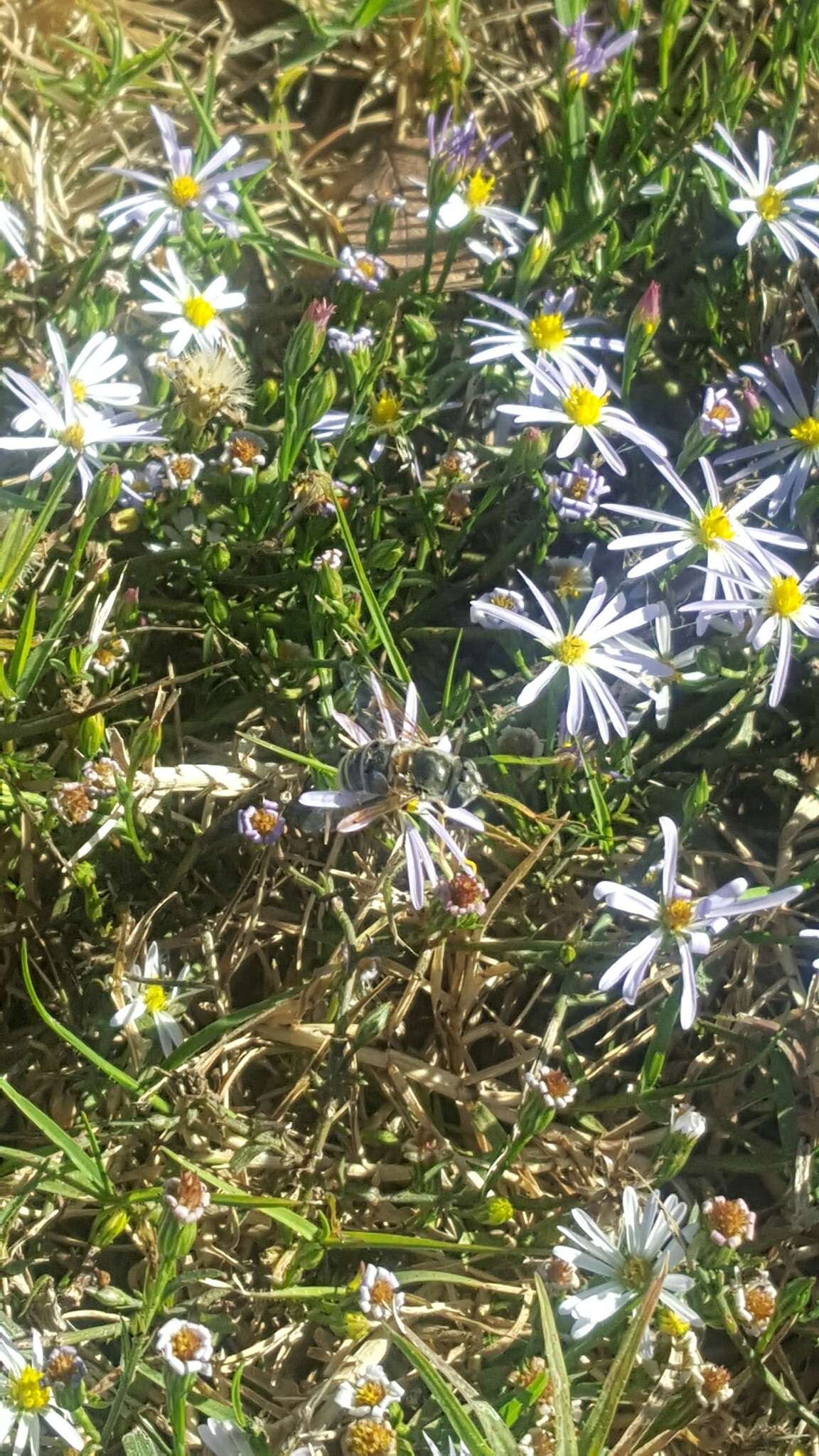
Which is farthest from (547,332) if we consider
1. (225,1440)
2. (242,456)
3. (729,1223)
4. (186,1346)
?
(225,1440)

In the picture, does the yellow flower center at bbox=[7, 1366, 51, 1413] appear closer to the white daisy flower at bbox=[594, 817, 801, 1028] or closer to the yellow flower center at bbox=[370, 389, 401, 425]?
the white daisy flower at bbox=[594, 817, 801, 1028]

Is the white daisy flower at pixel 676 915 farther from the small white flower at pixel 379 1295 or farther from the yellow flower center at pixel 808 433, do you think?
the yellow flower center at pixel 808 433

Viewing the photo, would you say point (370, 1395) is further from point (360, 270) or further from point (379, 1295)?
point (360, 270)

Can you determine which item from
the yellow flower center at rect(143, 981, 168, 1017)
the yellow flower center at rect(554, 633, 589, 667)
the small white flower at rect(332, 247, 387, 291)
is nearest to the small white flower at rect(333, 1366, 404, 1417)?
the yellow flower center at rect(143, 981, 168, 1017)

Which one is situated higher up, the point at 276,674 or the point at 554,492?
the point at 554,492

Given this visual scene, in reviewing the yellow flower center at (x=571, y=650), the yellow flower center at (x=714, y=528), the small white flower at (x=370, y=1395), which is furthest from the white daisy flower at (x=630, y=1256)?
the yellow flower center at (x=714, y=528)

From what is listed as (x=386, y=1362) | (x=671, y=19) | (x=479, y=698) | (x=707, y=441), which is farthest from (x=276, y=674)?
(x=671, y=19)

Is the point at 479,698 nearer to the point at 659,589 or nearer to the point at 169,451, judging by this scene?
the point at 659,589
